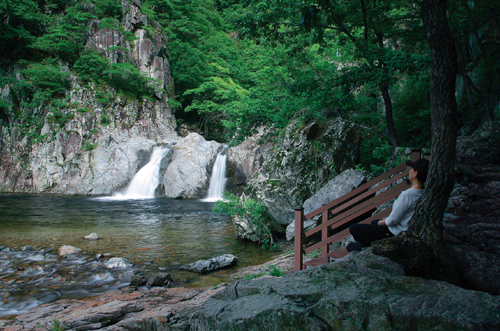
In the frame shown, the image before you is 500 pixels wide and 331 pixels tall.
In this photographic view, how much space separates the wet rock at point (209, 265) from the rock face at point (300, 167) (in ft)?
6.77

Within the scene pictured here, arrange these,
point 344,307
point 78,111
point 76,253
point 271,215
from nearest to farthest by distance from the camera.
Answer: point 344,307 → point 76,253 → point 271,215 → point 78,111

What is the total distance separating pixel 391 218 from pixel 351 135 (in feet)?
19.4

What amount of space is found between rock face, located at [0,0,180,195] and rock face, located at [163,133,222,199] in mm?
2772

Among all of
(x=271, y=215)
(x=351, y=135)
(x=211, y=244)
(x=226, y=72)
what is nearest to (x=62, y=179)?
(x=226, y=72)

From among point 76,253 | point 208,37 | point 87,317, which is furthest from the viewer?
point 208,37

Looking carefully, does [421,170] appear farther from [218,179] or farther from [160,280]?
[218,179]

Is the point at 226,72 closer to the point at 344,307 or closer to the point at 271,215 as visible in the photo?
the point at 271,215

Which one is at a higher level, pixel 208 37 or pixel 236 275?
pixel 208 37

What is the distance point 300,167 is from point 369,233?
17.8 feet

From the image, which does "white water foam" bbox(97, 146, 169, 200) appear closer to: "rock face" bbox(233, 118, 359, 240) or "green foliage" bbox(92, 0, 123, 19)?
"rock face" bbox(233, 118, 359, 240)

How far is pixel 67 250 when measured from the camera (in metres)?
8.48

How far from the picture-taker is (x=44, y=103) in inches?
990

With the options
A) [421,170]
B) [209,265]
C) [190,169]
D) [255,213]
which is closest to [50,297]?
[209,265]

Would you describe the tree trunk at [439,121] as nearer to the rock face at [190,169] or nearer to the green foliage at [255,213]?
the green foliage at [255,213]
